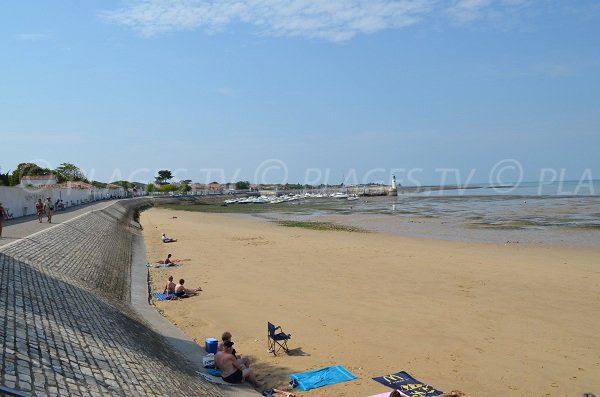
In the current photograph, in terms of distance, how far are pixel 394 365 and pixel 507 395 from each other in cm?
200

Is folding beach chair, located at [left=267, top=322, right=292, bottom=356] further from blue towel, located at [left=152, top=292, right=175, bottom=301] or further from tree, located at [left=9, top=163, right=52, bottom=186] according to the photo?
tree, located at [left=9, top=163, right=52, bottom=186]

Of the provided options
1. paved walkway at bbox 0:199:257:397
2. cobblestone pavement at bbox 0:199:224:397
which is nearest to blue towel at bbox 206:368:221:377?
paved walkway at bbox 0:199:257:397

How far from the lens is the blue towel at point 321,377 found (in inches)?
318

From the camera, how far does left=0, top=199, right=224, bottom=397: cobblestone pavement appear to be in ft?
16.9

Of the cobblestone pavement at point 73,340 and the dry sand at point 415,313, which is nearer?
the cobblestone pavement at point 73,340

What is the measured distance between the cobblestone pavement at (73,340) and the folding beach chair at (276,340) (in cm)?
187

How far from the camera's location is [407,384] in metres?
7.95

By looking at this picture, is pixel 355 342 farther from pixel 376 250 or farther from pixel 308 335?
pixel 376 250

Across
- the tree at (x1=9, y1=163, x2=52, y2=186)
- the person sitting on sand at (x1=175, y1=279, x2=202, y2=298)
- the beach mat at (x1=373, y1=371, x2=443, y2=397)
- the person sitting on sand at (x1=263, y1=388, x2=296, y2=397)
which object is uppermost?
the tree at (x1=9, y1=163, x2=52, y2=186)

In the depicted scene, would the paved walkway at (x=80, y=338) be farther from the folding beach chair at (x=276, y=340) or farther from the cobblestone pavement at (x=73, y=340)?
the folding beach chair at (x=276, y=340)

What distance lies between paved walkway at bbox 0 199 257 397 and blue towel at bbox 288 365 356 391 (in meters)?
0.84

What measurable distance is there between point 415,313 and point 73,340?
27.3 feet

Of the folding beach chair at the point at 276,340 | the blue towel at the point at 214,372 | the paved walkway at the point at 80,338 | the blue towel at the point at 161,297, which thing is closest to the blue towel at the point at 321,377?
the paved walkway at the point at 80,338

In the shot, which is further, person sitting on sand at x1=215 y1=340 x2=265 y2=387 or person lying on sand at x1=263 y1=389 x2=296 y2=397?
person sitting on sand at x1=215 y1=340 x2=265 y2=387
